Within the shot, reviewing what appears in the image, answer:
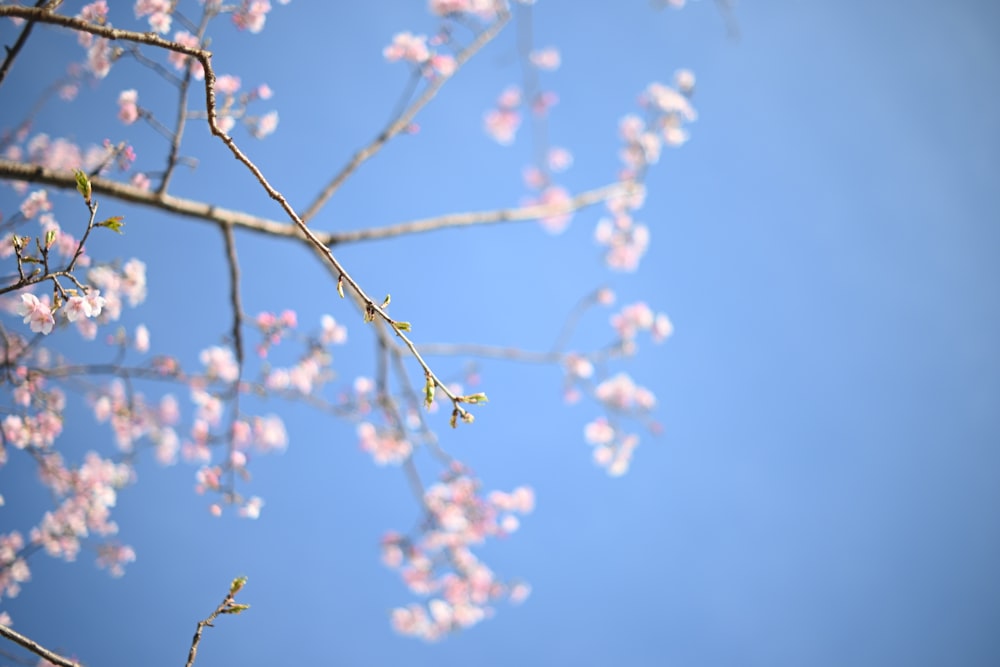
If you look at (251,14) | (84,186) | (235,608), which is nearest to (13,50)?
(84,186)

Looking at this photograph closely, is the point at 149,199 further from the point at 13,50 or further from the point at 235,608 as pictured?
the point at 235,608

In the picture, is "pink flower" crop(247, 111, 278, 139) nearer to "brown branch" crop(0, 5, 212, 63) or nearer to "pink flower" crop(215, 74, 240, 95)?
"pink flower" crop(215, 74, 240, 95)

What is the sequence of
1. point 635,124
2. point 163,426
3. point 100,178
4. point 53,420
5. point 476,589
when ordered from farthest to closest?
1. point 635,124
2. point 476,589
3. point 163,426
4. point 53,420
5. point 100,178

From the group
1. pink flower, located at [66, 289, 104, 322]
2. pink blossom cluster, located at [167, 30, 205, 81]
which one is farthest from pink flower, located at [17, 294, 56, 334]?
pink blossom cluster, located at [167, 30, 205, 81]

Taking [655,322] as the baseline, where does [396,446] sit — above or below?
below

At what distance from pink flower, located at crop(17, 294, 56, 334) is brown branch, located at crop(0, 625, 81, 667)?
0.94 metres

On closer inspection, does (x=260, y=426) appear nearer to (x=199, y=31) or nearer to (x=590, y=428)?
(x=199, y=31)

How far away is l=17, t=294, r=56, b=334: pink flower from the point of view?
188cm

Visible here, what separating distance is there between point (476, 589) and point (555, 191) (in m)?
4.57

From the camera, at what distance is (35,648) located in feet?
5.06

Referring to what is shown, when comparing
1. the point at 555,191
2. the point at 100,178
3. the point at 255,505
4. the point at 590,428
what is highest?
the point at 555,191

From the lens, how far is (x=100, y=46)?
9.26ft

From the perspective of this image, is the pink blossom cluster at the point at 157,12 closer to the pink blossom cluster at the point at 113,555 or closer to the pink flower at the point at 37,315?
the pink flower at the point at 37,315

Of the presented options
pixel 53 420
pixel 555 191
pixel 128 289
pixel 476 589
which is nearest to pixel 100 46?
pixel 128 289
